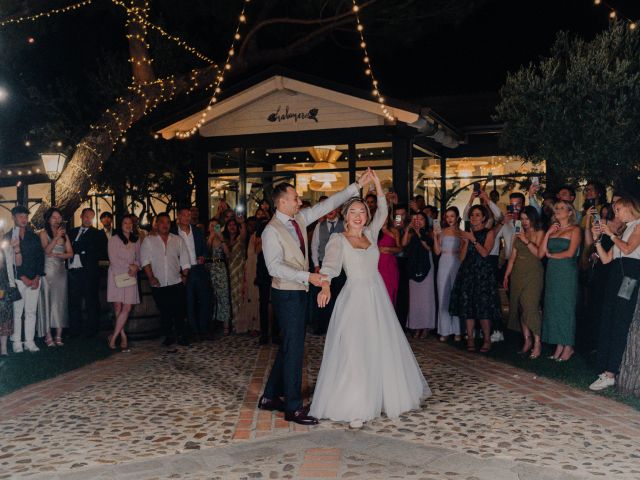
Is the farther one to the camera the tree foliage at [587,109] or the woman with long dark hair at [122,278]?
the woman with long dark hair at [122,278]

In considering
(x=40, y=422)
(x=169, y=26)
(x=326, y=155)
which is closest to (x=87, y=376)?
(x=40, y=422)

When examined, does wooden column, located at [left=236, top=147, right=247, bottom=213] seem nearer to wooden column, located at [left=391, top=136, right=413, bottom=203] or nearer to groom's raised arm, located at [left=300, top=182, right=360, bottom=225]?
wooden column, located at [left=391, top=136, right=413, bottom=203]

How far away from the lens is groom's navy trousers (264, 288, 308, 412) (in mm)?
5383

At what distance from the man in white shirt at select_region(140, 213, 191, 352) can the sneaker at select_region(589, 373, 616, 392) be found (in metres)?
5.32

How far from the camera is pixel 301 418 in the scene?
537 cm

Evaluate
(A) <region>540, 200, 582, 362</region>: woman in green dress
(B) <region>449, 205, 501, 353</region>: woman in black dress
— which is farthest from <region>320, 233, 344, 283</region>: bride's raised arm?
(A) <region>540, 200, 582, 362</region>: woman in green dress

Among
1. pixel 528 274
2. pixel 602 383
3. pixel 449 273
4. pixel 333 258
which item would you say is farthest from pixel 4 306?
pixel 602 383

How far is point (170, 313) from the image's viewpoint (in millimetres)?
8898

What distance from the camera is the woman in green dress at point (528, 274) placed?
787 centimetres

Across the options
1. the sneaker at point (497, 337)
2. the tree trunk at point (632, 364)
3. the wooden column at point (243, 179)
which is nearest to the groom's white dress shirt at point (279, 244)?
the tree trunk at point (632, 364)

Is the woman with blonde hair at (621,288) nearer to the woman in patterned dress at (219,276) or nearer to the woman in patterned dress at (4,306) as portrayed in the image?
the woman in patterned dress at (219,276)

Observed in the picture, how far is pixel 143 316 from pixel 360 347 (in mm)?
4902

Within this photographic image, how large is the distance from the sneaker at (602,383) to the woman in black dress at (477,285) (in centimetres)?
182

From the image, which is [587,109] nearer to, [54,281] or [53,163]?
[54,281]
